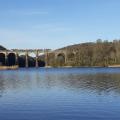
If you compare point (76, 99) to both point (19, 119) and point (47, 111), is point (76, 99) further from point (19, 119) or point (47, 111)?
point (19, 119)

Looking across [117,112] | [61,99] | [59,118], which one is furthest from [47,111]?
[61,99]

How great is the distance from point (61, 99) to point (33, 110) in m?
9.03

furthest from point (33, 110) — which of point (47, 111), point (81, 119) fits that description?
point (81, 119)

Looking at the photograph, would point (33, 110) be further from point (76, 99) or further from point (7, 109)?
point (76, 99)

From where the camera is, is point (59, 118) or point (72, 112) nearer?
point (59, 118)

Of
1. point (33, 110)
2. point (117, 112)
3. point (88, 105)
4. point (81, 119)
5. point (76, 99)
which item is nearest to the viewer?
point (81, 119)

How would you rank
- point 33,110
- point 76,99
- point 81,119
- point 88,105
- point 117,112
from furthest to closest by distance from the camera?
1. point 76,99
2. point 88,105
3. point 33,110
4. point 117,112
5. point 81,119

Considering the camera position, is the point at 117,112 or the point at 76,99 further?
the point at 76,99

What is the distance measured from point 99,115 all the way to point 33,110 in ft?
22.5

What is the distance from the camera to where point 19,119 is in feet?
106

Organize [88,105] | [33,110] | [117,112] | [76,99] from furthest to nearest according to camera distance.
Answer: [76,99] < [88,105] < [33,110] < [117,112]

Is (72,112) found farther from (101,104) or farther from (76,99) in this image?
(76,99)

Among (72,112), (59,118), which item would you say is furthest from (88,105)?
(59,118)

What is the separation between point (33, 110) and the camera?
37312mm
